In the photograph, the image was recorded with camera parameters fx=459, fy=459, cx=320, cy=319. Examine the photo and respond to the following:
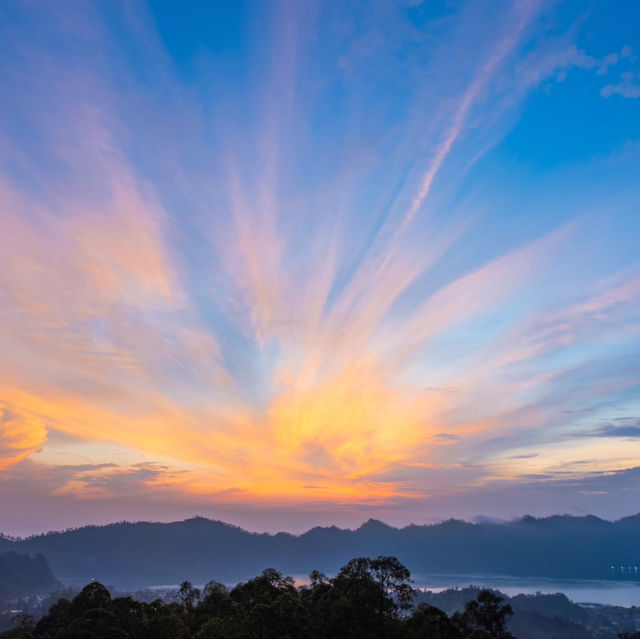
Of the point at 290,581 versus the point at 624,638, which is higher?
the point at 290,581

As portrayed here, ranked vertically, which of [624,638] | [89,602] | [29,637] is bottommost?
[624,638]

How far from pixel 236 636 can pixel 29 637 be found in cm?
2864

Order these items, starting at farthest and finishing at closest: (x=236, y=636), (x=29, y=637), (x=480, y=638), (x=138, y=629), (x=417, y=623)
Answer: (x=29, y=637), (x=417, y=623), (x=480, y=638), (x=138, y=629), (x=236, y=636)

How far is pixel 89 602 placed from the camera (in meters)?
43.3

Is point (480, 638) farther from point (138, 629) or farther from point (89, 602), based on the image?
point (89, 602)

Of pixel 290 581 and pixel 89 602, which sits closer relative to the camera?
pixel 89 602

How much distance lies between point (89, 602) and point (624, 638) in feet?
327

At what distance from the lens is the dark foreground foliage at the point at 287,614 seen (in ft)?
117

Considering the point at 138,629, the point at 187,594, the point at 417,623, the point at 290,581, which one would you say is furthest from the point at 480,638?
the point at 187,594

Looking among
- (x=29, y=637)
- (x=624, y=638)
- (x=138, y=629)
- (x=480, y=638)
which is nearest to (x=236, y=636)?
(x=138, y=629)

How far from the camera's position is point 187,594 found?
53438 millimetres

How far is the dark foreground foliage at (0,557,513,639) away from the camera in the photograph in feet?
117

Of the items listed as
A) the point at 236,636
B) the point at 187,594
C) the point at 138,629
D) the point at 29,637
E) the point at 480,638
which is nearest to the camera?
the point at 236,636

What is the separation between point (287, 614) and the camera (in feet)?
123
